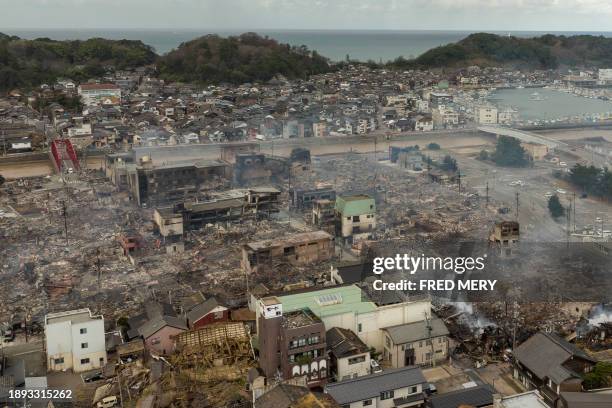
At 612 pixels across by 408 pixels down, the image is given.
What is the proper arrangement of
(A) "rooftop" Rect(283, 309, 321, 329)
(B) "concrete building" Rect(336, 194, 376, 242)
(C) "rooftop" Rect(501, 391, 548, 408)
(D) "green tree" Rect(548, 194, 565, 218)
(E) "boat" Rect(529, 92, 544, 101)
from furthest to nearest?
(E) "boat" Rect(529, 92, 544, 101) < (D) "green tree" Rect(548, 194, 565, 218) < (B) "concrete building" Rect(336, 194, 376, 242) < (A) "rooftop" Rect(283, 309, 321, 329) < (C) "rooftop" Rect(501, 391, 548, 408)

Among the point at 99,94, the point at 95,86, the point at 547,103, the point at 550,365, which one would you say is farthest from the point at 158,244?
the point at 547,103


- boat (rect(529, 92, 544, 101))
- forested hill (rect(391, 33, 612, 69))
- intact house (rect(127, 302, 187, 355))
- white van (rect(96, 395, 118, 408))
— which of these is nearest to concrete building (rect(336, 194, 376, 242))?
intact house (rect(127, 302, 187, 355))

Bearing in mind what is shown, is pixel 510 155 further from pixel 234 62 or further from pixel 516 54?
pixel 516 54

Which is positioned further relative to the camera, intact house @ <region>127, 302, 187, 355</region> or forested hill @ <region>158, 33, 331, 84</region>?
forested hill @ <region>158, 33, 331, 84</region>

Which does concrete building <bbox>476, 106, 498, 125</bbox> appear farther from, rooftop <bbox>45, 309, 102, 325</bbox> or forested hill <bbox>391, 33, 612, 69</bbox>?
rooftop <bbox>45, 309, 102, 325</bbox>

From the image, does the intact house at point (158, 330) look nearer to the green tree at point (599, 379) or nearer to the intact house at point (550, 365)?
the intact house at point (550, 365)

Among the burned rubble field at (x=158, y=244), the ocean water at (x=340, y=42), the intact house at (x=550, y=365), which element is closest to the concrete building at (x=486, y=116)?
the burned rubble field at (x=158, y=244)

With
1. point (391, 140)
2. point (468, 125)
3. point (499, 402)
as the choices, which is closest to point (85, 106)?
point (391, 140)
